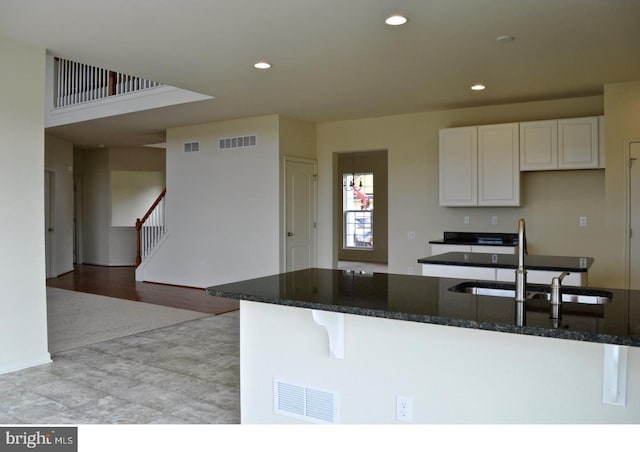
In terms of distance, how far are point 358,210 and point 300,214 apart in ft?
16.7

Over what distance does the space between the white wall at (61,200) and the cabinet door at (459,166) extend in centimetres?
736

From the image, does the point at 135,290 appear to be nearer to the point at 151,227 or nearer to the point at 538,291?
the point at 151,227

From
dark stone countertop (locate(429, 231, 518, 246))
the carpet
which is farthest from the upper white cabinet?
the carpet

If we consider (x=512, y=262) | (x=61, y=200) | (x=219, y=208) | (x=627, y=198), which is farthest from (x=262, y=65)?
(x=61, y=200)

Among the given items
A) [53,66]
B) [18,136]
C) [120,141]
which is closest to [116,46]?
[18,136]

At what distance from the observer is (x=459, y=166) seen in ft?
20.9

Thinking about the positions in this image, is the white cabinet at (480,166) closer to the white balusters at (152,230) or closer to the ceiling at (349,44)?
the ceiling at (349,44)

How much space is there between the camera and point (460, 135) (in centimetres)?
636

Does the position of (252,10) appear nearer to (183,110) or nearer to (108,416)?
(108,416)

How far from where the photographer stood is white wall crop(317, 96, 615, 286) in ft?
19.7

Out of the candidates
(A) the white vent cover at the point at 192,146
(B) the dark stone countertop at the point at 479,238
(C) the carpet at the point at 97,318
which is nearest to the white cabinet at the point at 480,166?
(B) the dark stone countertop at the point at 479,238

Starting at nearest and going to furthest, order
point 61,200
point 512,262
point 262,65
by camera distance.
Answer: point 512,262
point 262,65
point 61,200

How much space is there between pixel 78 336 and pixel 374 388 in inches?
155

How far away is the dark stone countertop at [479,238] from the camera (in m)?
6.31
